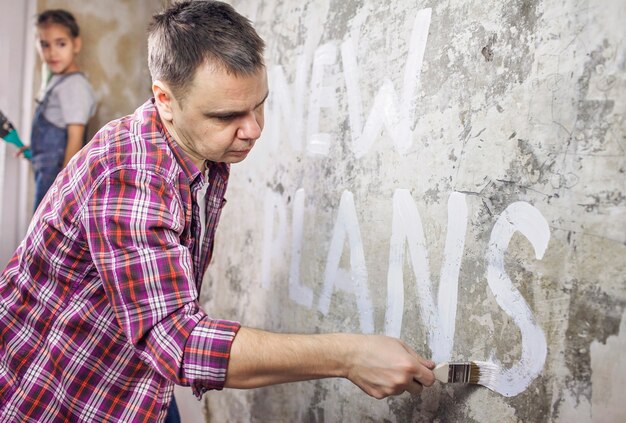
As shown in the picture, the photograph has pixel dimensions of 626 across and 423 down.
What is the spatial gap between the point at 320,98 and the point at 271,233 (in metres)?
0.57

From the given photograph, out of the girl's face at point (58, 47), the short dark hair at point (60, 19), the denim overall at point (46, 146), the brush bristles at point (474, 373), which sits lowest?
the brush bristles at point (474, 373)

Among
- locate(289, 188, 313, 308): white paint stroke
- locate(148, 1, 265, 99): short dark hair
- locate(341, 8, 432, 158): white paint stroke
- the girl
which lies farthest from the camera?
the girl

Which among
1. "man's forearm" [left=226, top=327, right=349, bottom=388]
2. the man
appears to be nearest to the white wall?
the man

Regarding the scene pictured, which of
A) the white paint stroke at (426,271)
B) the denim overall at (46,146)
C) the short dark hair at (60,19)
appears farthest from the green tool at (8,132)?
the white paint stroke at (426,271)

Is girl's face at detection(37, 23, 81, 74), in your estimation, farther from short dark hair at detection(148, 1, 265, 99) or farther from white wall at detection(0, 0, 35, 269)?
short dark hair at detection(148, 1, 265, 99)

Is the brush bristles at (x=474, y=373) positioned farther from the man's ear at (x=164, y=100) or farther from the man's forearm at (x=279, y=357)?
the man's ear at (x=164, y=100)

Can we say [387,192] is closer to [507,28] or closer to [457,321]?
[457,321]

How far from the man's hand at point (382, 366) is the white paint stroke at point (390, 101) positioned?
1.92ft

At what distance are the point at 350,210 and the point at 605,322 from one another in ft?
2.68

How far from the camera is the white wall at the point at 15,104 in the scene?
3.90 metres

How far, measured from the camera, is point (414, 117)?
60.2 inches

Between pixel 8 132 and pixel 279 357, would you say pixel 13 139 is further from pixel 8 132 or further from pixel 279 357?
pixel 279 357

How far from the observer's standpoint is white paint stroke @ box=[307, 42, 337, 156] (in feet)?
6.07

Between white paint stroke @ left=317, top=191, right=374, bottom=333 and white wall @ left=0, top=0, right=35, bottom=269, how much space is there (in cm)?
282
